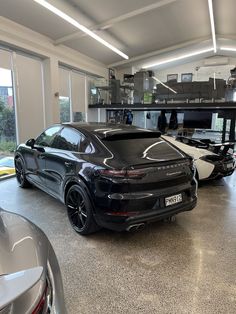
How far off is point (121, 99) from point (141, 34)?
257cm

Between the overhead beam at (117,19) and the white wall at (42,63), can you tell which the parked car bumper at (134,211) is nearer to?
the white wall at (42,63)

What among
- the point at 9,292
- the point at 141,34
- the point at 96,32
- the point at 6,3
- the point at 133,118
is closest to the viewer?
the point at 9,292

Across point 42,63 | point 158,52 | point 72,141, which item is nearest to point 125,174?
point 72,141

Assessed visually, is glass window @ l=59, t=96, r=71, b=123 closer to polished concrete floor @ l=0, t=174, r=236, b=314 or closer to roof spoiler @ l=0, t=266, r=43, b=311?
polished concrete floor @ l=0, t=174, r=236, b=314

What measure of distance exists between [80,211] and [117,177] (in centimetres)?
78

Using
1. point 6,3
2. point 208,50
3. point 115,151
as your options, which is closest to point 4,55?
point 6,3

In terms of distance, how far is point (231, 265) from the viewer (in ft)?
8.13

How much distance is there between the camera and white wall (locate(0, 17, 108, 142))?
614 cm

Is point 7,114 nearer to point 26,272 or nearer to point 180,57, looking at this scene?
point 26,272

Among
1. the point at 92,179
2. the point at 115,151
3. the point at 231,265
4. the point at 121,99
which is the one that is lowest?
the point at 231,265

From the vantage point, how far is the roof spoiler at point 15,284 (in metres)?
0.81

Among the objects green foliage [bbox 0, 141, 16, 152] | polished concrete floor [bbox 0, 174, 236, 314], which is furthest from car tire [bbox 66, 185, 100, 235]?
green foliage [bbox 0, 141, 16, 152]

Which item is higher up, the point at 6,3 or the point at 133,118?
the point at 6,3

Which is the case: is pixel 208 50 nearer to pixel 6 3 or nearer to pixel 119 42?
pixel 119 42
